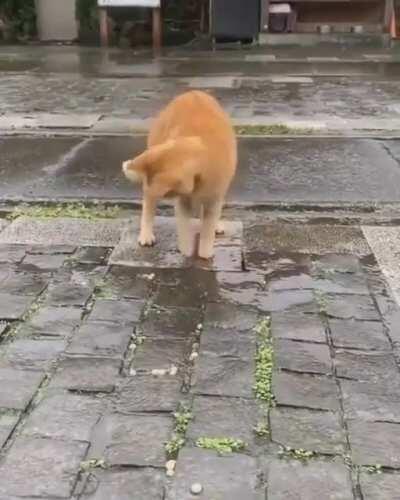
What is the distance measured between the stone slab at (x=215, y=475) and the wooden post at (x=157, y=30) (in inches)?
538

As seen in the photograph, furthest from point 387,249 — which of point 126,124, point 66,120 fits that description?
point 66,120

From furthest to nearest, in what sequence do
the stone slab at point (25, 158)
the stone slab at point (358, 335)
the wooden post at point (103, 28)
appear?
the wooden post at point (103, 28) < the stone slab at point (25, 158) < the stone slab at point (358, 335)

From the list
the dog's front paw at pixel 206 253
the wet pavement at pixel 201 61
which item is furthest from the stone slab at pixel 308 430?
the wet pavement at pixel 201 61

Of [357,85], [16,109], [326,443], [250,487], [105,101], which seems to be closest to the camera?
[250,487]

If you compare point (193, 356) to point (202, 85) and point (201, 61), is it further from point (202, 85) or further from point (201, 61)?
point (201, 61)

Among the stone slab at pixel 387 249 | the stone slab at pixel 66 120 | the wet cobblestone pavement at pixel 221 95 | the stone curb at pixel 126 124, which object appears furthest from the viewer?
the wet cobblestone pavement at pixel 221 95

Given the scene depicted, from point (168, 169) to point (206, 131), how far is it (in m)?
0.59

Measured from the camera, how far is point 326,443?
107 inches

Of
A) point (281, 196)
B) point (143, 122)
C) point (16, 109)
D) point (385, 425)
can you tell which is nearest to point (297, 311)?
point (385, 425)

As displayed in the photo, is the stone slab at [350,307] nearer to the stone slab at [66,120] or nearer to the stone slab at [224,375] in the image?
the stone slab at [224,375]

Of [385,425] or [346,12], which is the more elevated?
[346,12]

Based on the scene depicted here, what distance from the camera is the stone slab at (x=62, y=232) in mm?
4828

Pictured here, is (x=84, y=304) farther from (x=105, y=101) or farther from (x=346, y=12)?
(x=346, y=12)

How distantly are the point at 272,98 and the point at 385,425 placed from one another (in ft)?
25.2
